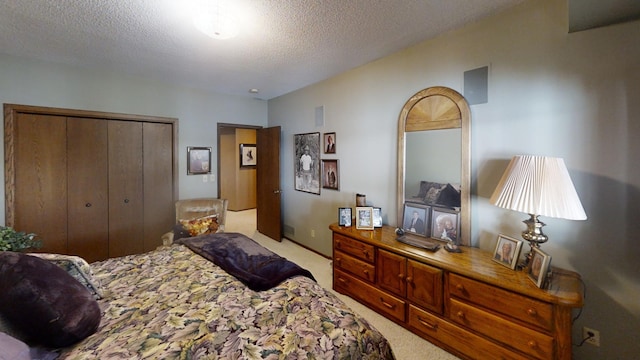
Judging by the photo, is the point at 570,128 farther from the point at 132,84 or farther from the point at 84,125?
the point at 84,125

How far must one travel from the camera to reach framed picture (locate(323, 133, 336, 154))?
3.53 meters

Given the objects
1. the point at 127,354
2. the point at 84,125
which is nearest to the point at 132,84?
the point at 84,125

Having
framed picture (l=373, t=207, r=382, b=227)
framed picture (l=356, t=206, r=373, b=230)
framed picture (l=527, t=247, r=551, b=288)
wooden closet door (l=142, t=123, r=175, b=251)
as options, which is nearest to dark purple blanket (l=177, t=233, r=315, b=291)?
framed picture (l=356, t=206, r=373, b=230)

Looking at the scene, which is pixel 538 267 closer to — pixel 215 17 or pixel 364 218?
pixel 364 218

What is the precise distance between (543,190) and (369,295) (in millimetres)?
1628

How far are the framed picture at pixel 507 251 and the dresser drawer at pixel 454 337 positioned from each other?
0.53 meters

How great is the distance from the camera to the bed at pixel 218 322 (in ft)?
3.50

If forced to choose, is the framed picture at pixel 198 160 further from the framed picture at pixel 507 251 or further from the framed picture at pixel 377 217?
the framed picture at pixel 507 251

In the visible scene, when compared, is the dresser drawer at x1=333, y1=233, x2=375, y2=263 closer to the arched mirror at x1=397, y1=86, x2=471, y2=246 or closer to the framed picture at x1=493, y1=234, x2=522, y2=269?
the arched mirror at x1=397, y1=86, x2=471, y2=246

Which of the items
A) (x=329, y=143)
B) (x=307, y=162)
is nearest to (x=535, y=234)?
(x=329, y=143)

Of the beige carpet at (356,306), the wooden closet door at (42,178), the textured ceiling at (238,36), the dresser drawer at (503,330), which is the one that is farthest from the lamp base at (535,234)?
the wooden closet door at (42,178)

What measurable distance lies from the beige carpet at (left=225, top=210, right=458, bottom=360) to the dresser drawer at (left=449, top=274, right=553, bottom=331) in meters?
0.50

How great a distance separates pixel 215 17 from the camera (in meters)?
1.87

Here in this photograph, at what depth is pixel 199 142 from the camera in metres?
4.07
